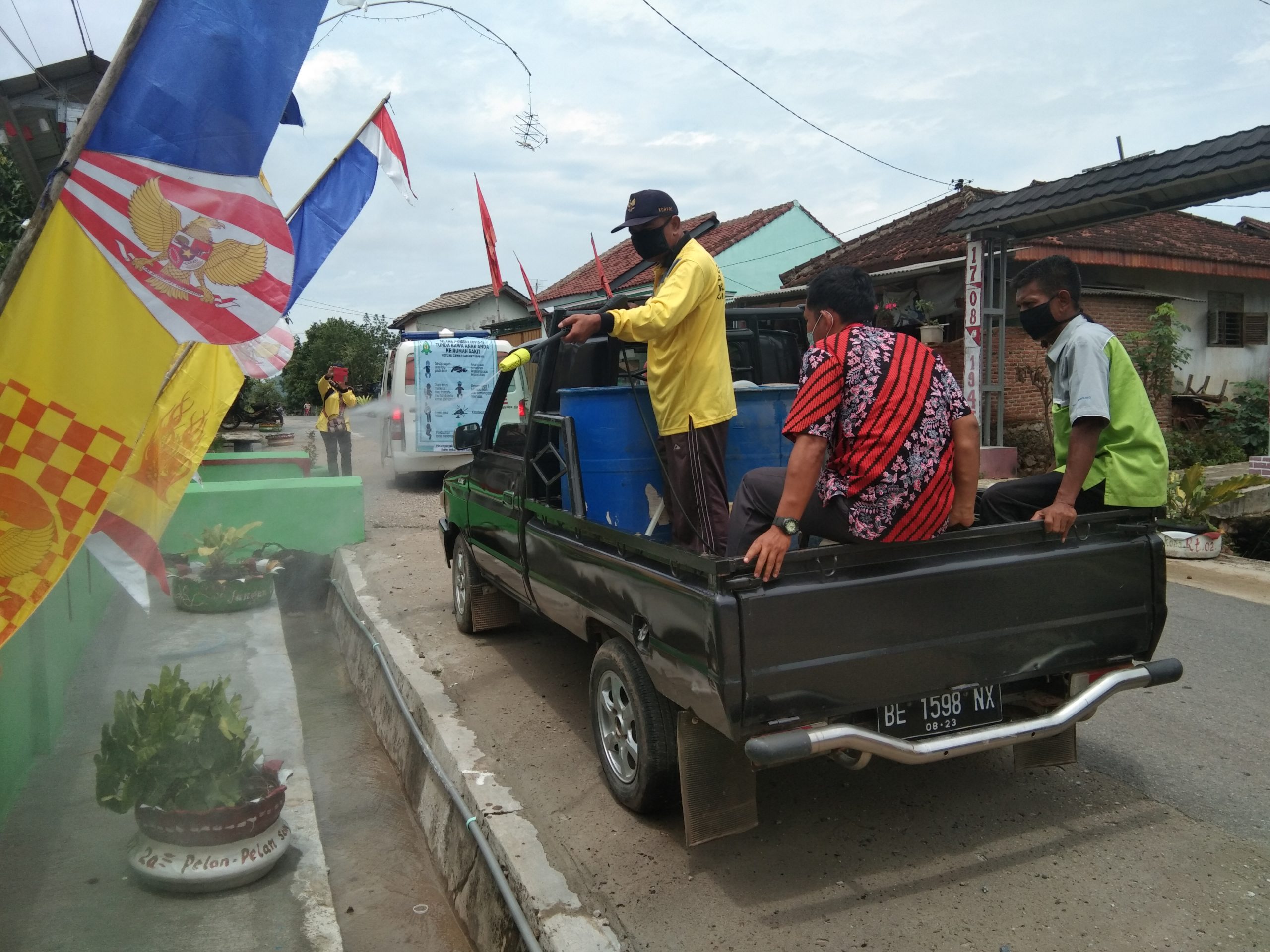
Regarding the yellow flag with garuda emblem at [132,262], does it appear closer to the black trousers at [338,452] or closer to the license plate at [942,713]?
→ the license plate at [942,713]

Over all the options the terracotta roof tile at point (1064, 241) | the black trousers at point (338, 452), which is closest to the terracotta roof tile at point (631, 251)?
the terracotta roof tile at point (1064, 241)

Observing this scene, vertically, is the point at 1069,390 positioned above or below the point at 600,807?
above

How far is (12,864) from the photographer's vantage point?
3646 millimetres

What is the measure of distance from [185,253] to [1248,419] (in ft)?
52.1

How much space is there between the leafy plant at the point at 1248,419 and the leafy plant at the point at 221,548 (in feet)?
46.0

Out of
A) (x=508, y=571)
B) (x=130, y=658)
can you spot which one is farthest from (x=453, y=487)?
(x=130, y=658)

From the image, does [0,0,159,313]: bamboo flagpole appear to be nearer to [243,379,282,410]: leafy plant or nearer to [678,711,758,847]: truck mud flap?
[678,711,758,847]: truck mud flap

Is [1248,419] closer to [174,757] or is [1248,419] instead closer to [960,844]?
[960,844]

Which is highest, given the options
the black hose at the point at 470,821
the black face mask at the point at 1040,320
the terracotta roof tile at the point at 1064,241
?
the terracotta roof tile at the point at 1064,241

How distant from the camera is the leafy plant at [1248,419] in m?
14.0

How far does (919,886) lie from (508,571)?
2.81m

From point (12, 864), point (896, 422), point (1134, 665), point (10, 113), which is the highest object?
point (10, 113)

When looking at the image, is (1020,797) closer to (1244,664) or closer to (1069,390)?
(1069,390)

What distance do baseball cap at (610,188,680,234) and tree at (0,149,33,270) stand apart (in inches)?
210
